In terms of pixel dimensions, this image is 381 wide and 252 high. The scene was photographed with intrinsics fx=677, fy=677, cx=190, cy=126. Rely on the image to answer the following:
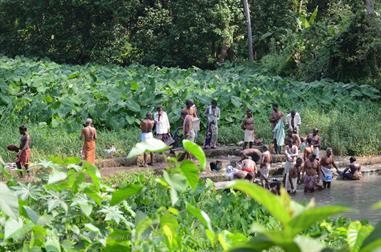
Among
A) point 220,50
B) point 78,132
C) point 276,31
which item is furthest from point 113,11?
point 78,132

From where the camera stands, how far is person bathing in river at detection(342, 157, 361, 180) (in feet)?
44.7

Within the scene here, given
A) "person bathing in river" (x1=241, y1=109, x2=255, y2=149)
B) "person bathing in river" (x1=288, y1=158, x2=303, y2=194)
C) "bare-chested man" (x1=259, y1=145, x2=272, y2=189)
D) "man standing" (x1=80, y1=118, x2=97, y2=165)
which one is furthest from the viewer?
"person bathing in river" (x1=241, y1=109, x2=255, y2=149)

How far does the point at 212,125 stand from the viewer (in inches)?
611

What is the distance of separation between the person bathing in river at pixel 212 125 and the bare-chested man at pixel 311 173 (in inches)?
128

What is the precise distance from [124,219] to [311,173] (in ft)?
30.9

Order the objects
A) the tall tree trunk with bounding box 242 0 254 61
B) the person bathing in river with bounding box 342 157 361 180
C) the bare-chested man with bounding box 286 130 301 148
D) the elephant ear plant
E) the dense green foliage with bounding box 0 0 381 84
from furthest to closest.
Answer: the dense green foliage with bounding box 0 0 381 84, the tall tree trunk with bounding box 242 0 254 61, the bare-chested man with bounding box 286 130 301 148, the person bathing in river with bounding box 342 157 361 180, the elephant ear plant

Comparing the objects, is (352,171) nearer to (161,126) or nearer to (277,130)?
(277,130)

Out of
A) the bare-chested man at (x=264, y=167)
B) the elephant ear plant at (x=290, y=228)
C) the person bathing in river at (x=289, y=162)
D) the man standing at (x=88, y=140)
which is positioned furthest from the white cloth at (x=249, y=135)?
the elephant ear plant at (x=290, y=228)

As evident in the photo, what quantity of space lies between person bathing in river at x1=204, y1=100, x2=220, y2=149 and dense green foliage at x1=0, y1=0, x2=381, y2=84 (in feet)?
36.2

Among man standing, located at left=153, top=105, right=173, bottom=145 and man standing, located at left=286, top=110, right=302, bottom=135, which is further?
man standing, located at left=286, top=110, right=302, bottom=135

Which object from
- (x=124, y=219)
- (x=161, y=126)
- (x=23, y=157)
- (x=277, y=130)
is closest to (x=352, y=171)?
(x=277, y=130)

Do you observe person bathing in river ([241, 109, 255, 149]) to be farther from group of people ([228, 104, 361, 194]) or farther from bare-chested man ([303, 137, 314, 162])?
bare-chested man ([303, 137, 314, 162])

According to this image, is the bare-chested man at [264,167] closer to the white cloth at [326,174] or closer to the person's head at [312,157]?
the person's head at [312,157]

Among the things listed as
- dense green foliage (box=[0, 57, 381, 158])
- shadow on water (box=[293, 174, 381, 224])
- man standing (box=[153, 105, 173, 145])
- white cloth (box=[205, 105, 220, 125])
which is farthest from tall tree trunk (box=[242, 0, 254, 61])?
shadow on water (box=[293, 174, 381, 224])
